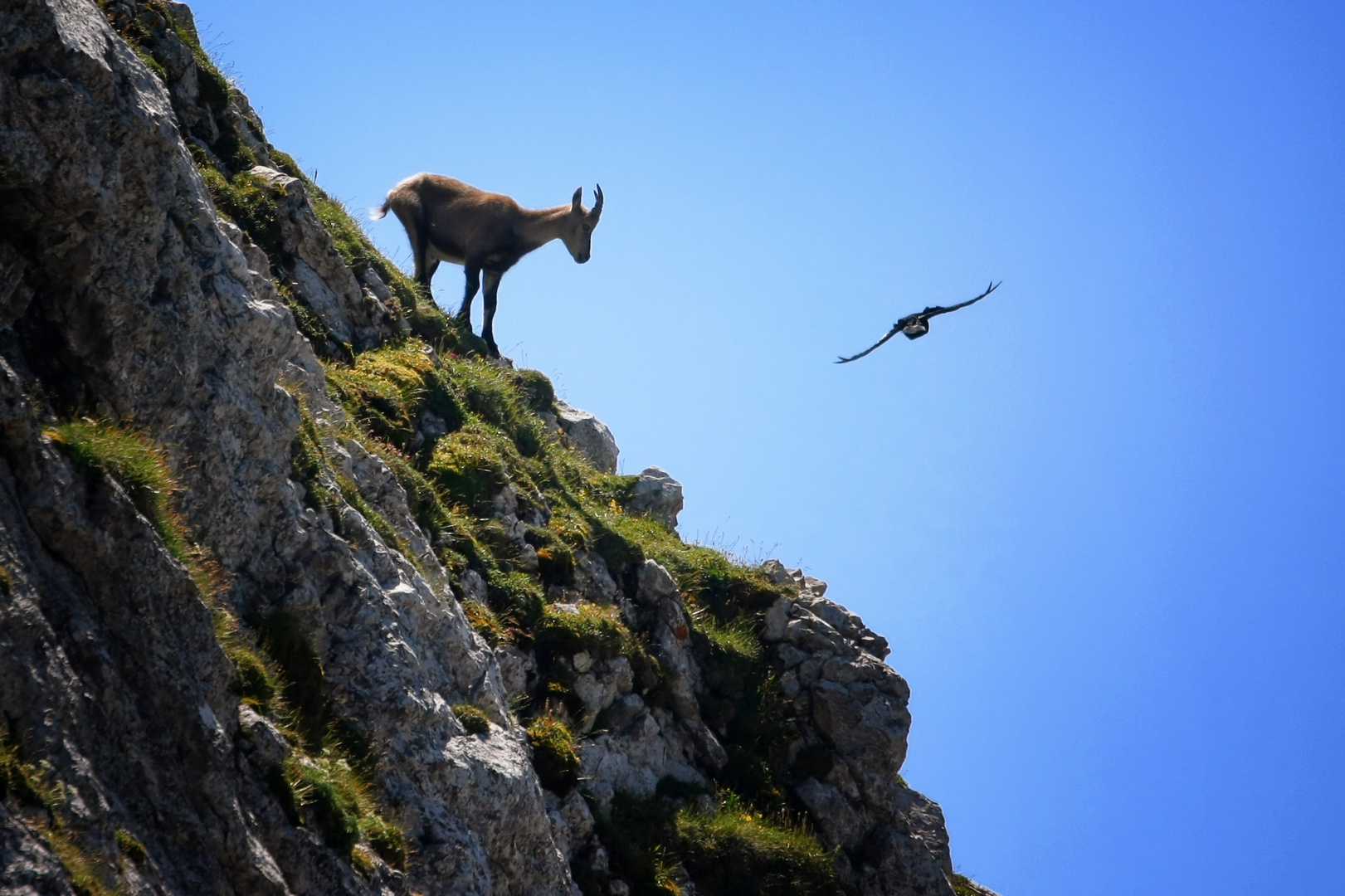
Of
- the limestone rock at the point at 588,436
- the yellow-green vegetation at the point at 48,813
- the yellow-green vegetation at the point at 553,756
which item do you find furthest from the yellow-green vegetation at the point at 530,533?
the yellow-green vegetation at the point at 48,813

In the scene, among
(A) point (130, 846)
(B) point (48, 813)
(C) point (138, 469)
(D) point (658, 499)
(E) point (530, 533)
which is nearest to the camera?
(B) point (48, 813)

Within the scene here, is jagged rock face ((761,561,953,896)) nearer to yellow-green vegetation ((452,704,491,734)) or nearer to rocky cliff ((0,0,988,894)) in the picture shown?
rocky cliff ((0,0,988,894))

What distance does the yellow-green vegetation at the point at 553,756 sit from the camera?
37.8 ft

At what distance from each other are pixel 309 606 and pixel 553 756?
3469 mm

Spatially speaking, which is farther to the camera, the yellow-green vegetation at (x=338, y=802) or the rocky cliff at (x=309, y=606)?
the yellow-green vegetation at (x=338, y=802)

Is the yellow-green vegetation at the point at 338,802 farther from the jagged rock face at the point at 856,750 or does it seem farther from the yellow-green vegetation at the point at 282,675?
the jagged rock face at the point at 856,750

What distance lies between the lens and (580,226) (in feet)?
80.6

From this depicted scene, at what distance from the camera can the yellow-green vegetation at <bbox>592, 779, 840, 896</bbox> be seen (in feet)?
39.6

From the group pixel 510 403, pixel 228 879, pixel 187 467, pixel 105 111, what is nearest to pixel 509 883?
pixel 228 879

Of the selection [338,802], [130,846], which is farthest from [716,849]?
[130,846]

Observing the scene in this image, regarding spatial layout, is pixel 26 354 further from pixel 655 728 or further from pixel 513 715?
pixel 655 728

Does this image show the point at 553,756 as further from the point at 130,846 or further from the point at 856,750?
the point at 130,846

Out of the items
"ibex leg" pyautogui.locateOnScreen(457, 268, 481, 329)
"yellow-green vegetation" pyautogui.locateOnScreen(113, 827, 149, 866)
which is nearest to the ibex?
"ibex leg" pyautogui.locateOnScreen(457, 268, 481, 329)

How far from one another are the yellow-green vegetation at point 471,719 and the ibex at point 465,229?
10.9 meters
